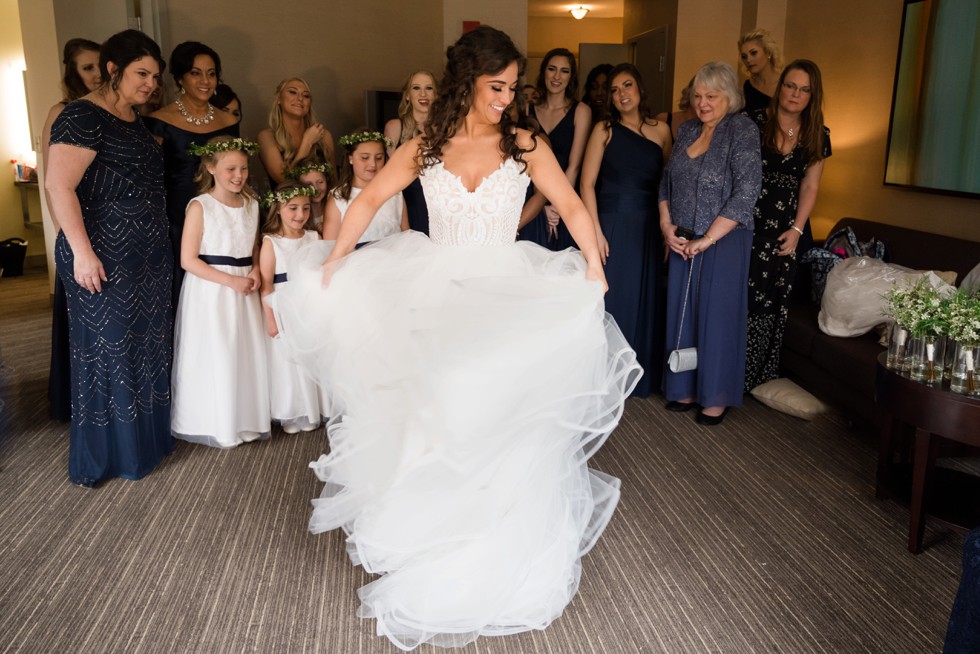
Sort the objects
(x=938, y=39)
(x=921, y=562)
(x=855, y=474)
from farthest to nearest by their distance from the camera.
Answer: (x=938, y=39) → (x=855, y=474) → (x=921, y=562)

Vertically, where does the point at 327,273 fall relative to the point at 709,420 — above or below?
above

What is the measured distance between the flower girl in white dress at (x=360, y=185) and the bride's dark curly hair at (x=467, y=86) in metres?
1.20

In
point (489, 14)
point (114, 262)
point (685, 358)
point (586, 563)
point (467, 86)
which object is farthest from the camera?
point (489, 14)

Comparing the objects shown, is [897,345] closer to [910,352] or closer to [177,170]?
[910,352]

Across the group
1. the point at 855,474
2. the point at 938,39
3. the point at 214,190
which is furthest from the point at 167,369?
the point at 938,39

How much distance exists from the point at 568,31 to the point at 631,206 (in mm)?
9407

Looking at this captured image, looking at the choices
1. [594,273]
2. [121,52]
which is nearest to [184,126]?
[121,52]

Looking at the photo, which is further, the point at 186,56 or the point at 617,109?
the point at 617,109

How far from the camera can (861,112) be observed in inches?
211

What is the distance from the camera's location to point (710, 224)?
3914 mm

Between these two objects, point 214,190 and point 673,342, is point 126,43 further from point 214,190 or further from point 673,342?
point 673,342

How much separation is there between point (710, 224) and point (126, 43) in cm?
267

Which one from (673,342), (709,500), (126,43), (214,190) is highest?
(126,43)

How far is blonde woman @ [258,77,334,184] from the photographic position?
431 cm
